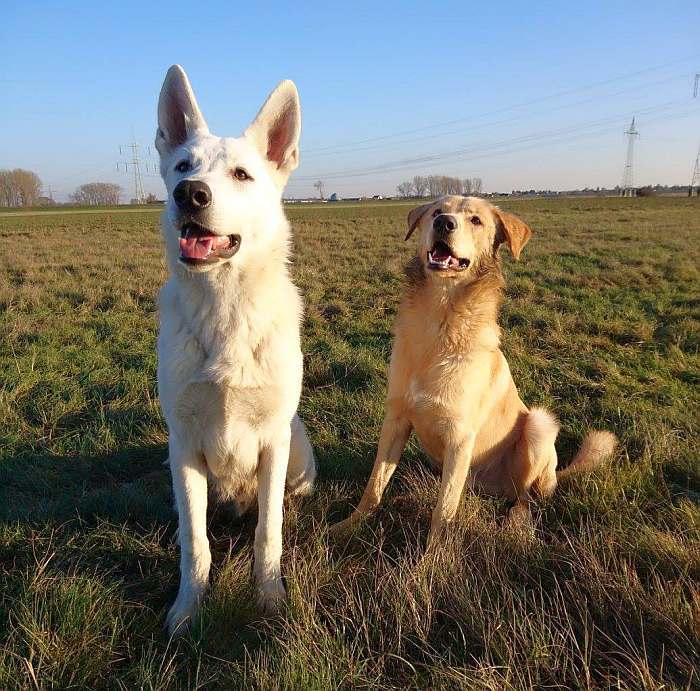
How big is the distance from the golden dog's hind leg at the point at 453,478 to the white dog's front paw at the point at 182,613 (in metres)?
1.17

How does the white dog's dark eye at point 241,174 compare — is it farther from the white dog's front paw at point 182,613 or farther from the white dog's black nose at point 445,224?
the white dog's front paw at point 182,613

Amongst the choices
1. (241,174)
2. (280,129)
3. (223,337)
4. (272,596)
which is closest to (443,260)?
(280,129)

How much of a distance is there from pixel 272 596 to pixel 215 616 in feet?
0.94

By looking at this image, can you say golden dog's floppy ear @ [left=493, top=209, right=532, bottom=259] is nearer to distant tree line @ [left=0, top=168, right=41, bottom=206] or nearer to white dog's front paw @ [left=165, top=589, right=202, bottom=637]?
white dog's front paw @ [left=165, top=589, right=202, bottom=637]

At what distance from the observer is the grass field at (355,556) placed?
5.39 ft

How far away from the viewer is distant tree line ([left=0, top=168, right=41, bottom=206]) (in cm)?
10062

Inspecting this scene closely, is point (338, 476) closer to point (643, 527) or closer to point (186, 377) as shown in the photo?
point (186, 377)

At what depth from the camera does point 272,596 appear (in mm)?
2121

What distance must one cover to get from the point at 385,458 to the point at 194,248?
5.14 ft

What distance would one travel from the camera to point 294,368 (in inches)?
88.4

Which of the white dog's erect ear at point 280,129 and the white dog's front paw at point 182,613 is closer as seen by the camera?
the white dog's front paw at point 182,613

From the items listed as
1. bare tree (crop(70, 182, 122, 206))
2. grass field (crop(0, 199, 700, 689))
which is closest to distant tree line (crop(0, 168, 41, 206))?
bare tree (crop(70, 182, 122, 206))

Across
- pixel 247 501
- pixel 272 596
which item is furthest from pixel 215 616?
pixel 247 501

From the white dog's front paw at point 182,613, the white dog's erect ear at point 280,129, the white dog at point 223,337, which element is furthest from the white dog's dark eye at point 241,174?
the white dog's front paw at point 182,613
